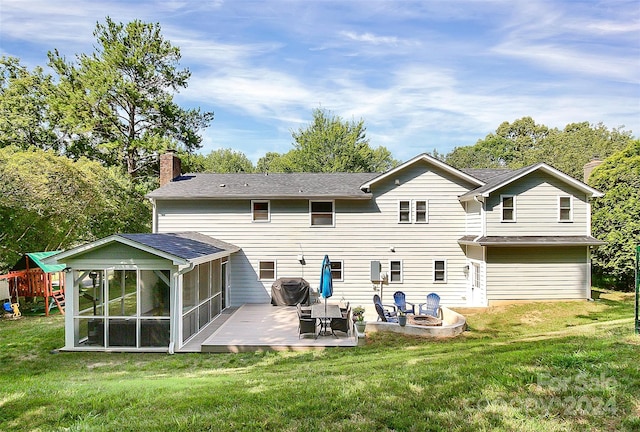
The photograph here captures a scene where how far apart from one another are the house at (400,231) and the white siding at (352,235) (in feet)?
0.15

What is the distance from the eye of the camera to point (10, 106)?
1032 inches

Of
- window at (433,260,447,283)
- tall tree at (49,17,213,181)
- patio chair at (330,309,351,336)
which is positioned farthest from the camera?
tall tree at (49,17,213,181)

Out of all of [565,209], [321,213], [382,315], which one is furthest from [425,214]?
[382,315]

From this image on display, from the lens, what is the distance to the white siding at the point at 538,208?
15.0 meters

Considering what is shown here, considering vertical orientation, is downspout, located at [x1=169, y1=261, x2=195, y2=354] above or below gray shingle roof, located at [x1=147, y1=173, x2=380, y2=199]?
below

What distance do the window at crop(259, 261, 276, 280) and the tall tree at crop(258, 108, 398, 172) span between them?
2330 centimetres

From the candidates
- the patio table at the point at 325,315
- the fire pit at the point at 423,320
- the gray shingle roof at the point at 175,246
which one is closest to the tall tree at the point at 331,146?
the gray shingle roof at the point at 175,246

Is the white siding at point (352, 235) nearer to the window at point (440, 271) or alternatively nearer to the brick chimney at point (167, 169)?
the window at point (440, 271)

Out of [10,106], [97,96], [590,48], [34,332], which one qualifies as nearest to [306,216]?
[34,332]

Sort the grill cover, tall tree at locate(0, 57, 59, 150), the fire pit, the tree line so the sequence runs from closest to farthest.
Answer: the fire pit
the grill cover
the tree line
tall tree at locate(0, 57, 59, 150)

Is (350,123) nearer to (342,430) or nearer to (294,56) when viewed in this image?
(294,56)

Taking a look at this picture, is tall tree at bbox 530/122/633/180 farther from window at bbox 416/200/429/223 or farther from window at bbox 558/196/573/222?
window at bbox 416/200/429/223

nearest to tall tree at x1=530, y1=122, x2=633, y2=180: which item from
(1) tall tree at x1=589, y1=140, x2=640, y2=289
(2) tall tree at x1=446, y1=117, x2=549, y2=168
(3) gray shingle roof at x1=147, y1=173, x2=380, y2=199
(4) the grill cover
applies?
(2) tall tree at x1=446, y1=117, x2=549, y2=168

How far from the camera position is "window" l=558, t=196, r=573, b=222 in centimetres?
1506
